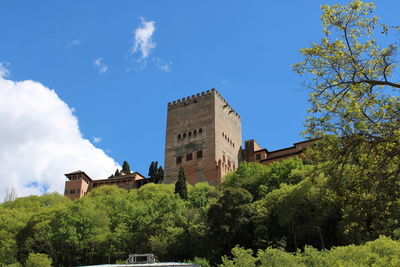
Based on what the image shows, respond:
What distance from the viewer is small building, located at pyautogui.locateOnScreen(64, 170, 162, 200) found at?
76669mm

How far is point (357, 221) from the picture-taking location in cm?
1179

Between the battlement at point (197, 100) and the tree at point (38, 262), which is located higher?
the battlement at point (197, 100)

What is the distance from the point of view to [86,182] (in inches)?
3174

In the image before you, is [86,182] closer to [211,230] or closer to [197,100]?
[197,100]

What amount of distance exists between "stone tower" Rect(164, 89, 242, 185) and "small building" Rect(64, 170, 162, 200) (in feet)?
31.1

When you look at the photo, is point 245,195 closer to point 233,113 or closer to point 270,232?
point 270,232

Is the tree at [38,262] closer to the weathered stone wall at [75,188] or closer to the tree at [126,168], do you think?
the weathered stone wall at [75,188]

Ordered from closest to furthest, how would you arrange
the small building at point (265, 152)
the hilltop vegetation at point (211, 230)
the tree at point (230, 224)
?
the hilltop vegetation at point (211, 230) → the tree at point (230, 224) → the small building at point (265, 152)

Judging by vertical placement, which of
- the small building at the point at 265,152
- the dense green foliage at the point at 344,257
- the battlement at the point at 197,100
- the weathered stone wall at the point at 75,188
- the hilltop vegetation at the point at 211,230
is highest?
the battlement at the point at 197,100

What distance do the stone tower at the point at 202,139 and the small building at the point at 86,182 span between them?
9.46 m

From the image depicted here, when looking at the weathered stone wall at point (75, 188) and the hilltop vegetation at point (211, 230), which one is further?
the weathered stone wall at point (75, 188)

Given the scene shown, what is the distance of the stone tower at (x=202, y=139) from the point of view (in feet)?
211

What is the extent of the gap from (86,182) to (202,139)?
26977 mm

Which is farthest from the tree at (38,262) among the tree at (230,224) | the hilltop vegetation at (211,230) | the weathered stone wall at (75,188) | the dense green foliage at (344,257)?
the weathered stone wall at (75,188)
